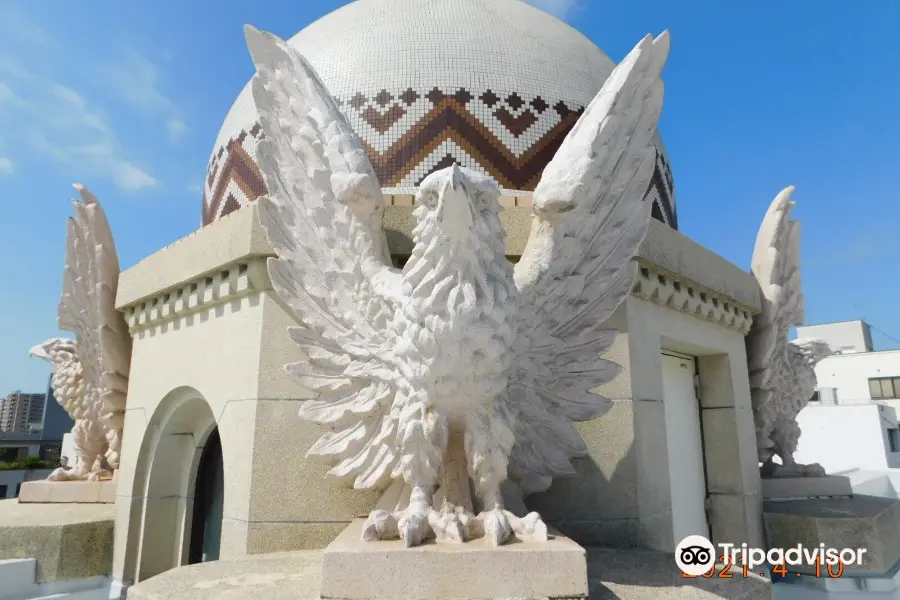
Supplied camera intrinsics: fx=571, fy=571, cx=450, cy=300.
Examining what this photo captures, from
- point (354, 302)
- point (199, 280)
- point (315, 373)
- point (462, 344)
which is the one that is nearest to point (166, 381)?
point (199, 280)

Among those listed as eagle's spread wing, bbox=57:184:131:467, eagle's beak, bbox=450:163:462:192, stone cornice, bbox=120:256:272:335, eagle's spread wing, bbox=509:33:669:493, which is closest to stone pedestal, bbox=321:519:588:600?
eagle's spread wing, bbox=509:33:669:493

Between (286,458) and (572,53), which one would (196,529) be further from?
(572,53)

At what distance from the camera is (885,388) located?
24.7 m

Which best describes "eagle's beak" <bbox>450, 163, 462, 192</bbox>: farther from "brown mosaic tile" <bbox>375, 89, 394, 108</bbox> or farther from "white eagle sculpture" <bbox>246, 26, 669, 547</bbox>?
"brown mosaic tile" <bbox>375, 89, 394, 108</bbox>

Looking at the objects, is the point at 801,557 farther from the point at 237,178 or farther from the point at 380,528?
the point at 237,178

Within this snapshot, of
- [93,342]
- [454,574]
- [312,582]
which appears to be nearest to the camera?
[454,574]

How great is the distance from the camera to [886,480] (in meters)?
10.3

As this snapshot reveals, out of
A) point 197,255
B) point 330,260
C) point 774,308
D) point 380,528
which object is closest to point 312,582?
point 380,528

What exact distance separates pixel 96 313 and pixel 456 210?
202 inches

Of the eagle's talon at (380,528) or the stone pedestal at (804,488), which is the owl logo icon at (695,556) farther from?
the stone pedestal at (804,488)

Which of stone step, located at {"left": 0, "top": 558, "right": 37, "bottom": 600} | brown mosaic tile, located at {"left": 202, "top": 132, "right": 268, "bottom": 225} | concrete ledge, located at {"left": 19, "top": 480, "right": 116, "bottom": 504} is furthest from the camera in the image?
Result: concrete ledge, located at {"left": 19, "top": 480, "right": 116, "bottom": 504}

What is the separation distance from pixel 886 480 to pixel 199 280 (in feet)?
39.1

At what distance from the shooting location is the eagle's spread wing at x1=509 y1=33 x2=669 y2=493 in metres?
3.56

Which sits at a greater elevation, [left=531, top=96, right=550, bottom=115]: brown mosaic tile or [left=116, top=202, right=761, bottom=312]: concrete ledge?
[left=531, top=96, right=550, bottom=115]: brown mosaic tile
